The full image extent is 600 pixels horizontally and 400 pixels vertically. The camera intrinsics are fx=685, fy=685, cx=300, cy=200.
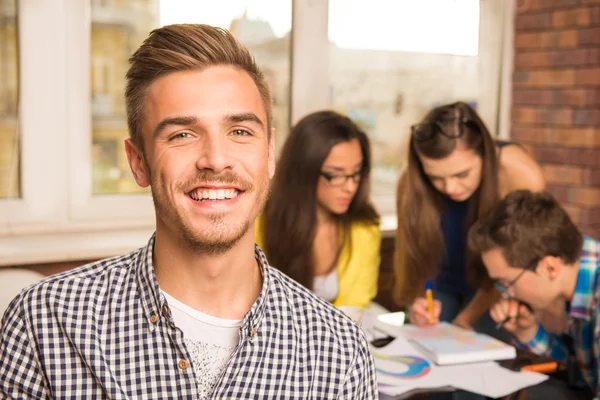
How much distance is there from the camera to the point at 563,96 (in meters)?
3.32

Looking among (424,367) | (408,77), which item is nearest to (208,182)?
(424,367)

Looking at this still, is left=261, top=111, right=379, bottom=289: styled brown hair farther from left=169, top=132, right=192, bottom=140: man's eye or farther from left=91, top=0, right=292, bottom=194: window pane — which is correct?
left=169, top=132, right=192, bottom=140: man's eye

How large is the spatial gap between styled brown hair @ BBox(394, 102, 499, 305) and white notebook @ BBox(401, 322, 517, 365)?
0.54 m

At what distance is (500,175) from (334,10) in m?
1.18

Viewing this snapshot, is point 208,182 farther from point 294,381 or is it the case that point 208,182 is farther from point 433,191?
point 433,191

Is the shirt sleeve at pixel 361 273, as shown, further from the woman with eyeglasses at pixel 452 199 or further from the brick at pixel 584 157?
the brick at pixel 584 157

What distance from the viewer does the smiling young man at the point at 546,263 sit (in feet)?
6.20

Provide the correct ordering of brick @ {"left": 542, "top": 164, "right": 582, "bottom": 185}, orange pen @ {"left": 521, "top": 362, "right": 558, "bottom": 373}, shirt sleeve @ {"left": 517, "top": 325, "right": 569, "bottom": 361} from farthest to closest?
brick @ {"left": 542, "top": 164, "right": 582, "bottom": 185}
shirt sleeve @ {"left": 517, "top": 325, "right": 569, "bottom": 361}
orange pen @ {"left": 521, "top": 362, "right": 558, "bottom": 373}

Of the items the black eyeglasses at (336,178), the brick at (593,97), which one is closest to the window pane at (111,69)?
A: the black eyeglasses at (336,178)

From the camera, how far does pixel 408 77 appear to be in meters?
3.36

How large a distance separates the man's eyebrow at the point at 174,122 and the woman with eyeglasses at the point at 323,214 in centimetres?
130

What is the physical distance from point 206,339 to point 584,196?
2.56 metres

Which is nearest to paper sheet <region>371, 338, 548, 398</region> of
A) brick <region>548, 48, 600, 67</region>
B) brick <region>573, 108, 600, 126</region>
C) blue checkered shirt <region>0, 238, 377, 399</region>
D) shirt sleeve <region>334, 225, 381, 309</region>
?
blue checkered shirt <region>0, 238, 377, 399</region>

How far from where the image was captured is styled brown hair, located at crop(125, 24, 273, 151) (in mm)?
1108
